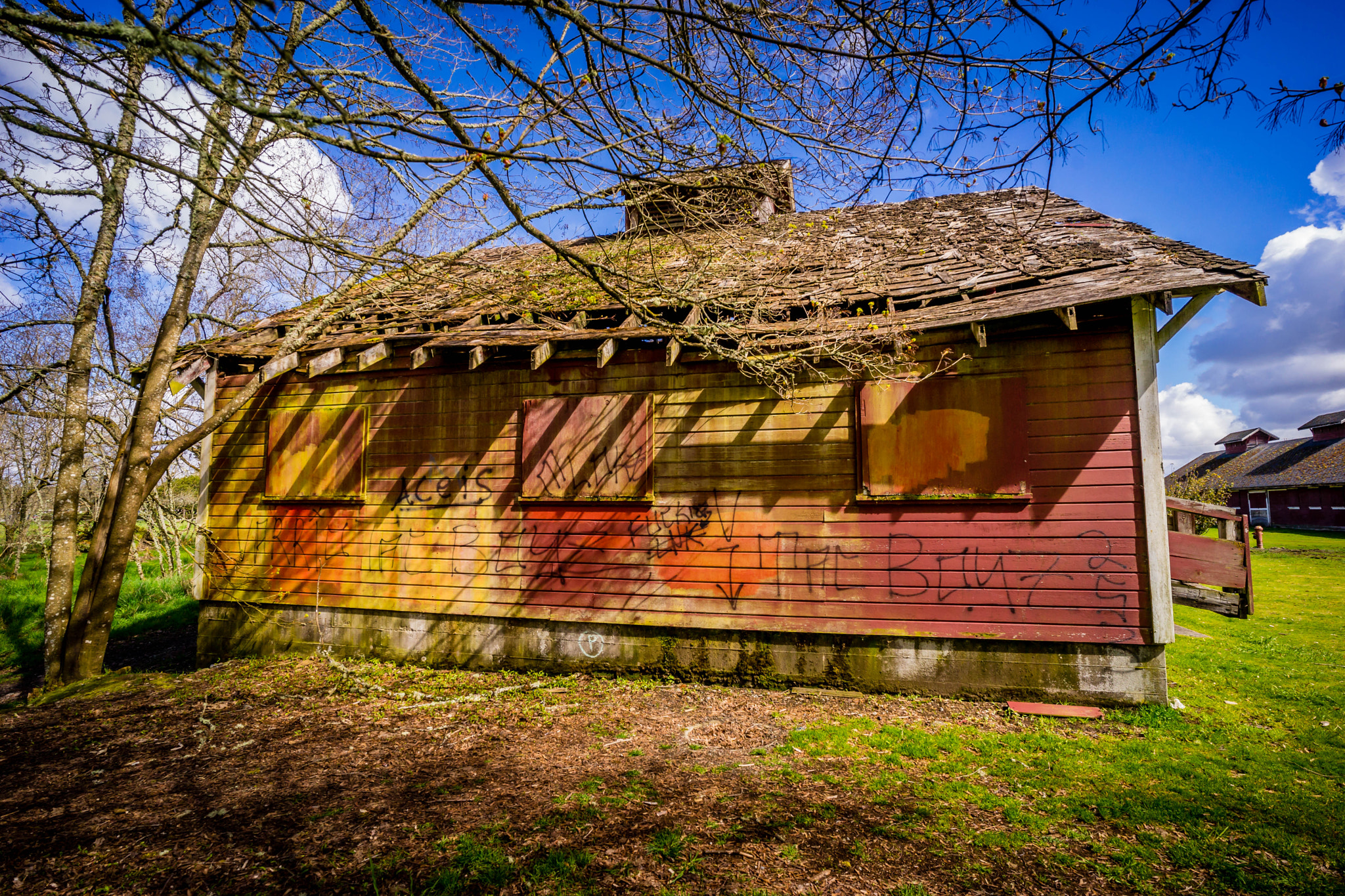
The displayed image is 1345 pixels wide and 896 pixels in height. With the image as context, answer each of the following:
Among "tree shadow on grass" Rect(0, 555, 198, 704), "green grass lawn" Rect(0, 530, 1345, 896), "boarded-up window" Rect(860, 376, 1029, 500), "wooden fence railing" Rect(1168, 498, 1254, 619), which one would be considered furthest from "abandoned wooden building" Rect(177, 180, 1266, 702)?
"tree shadow on grass" Rect(0, 555, 198, 704)

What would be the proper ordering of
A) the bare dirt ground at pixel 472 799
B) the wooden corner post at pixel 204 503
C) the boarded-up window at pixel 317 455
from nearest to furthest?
the bare dirt ground at pixel 472 799 → the boarded-up window at pixel 317 455 → the wooden corner post at pixel 204 503

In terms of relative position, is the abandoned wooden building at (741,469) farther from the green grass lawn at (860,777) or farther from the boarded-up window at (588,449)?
the green grass lawn at (860,777)

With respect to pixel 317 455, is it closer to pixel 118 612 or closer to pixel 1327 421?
pixel 118 612

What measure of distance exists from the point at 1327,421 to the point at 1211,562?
48972mm

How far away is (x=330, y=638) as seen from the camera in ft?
26.3

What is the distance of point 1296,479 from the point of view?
107ft

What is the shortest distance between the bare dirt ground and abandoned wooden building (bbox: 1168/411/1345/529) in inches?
1395

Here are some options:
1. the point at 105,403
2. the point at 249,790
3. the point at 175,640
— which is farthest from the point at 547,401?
the point at 105,403

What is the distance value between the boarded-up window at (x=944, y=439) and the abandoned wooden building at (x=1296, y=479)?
3253 centimetres

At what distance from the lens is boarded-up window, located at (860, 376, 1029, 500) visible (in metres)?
6.12

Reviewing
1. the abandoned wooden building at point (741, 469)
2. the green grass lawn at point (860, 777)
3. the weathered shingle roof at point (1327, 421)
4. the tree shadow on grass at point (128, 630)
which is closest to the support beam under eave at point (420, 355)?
the abandoned wooden building at point (741, 469)

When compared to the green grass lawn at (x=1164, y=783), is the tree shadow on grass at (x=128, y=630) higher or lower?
lower

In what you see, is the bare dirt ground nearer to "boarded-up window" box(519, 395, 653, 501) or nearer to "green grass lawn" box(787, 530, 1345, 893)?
"green grass lawn" box(787, 530, 1345, 893)

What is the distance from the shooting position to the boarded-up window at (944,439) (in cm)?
612
